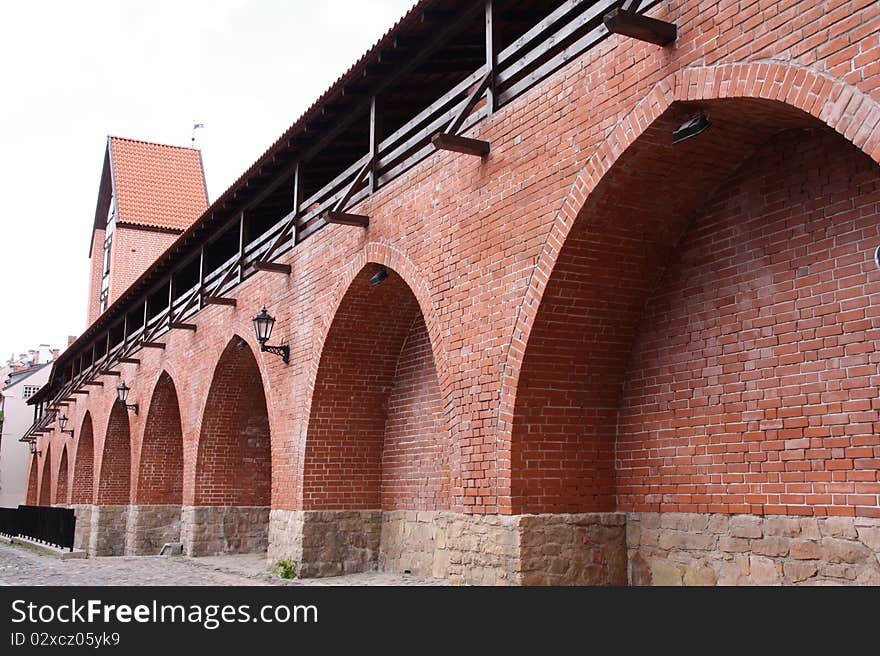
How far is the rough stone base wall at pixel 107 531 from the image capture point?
1969 cm

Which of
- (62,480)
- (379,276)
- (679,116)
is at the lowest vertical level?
(62,480)

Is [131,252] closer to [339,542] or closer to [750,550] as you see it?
[339,542]

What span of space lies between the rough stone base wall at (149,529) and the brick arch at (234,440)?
358 cm

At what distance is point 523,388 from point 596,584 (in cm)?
165

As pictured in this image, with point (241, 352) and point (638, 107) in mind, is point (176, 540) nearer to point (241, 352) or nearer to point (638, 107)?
point (241, 352)

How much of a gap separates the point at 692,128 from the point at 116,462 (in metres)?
18.3

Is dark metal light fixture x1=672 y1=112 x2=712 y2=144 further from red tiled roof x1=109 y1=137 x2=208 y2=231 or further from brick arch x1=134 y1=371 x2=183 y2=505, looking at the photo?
red tiled roof x1=109 y1=137 x2=208 y2=231

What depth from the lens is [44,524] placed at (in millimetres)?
19266

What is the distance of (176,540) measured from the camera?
17859 millimetres

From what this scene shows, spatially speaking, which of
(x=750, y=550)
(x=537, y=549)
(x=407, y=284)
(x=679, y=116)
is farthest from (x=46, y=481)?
(x=679, y=116)

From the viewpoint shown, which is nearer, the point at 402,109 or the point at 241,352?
the point at 402,109

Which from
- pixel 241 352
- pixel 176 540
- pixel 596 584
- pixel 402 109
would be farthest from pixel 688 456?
pixel 176 540

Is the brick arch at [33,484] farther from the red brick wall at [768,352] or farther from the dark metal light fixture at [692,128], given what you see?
the dark metal light fixture at [692,128]

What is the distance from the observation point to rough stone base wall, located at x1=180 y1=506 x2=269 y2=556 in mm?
14391
